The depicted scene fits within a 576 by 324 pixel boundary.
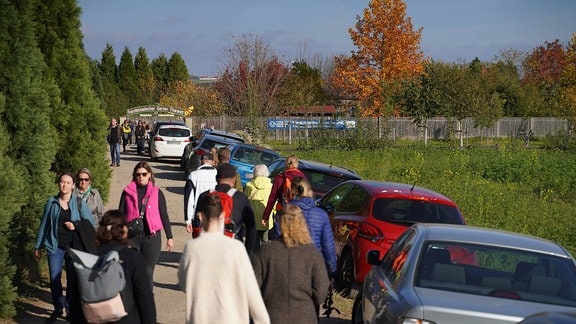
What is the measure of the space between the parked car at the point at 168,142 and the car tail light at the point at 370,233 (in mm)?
25194

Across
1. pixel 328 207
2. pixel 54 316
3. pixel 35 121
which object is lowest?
pixel 54 316

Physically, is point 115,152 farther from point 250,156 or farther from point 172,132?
point 250,156

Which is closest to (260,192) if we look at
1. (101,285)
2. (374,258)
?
(374,258)

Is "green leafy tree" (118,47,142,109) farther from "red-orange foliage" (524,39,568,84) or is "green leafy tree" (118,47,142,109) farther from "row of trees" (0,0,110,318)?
"row of trees" (0,0,110,318)

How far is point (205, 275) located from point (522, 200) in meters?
16.8

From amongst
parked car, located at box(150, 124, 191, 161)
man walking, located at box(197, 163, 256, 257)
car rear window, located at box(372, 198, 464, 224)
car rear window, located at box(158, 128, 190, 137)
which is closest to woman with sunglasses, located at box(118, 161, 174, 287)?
man walking, located at box(197, 163, 256, 257)

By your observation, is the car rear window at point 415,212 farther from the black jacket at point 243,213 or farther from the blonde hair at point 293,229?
the blonde hair at point 293,229

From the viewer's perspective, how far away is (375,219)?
11.5 metres

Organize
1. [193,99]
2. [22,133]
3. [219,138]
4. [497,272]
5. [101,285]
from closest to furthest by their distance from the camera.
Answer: [101,285]
[497,272]
[22,133]
[219,138]
[193,99]

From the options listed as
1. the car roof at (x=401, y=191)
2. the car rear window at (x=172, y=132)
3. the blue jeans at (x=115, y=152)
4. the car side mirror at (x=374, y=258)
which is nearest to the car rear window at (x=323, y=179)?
the car roof at (x=401, y=191)

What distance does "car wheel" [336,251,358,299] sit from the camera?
38.7ft

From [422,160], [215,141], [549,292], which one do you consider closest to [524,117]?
[422,160]

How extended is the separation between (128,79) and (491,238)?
77.3 m

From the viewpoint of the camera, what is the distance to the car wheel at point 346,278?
11.8 meters
